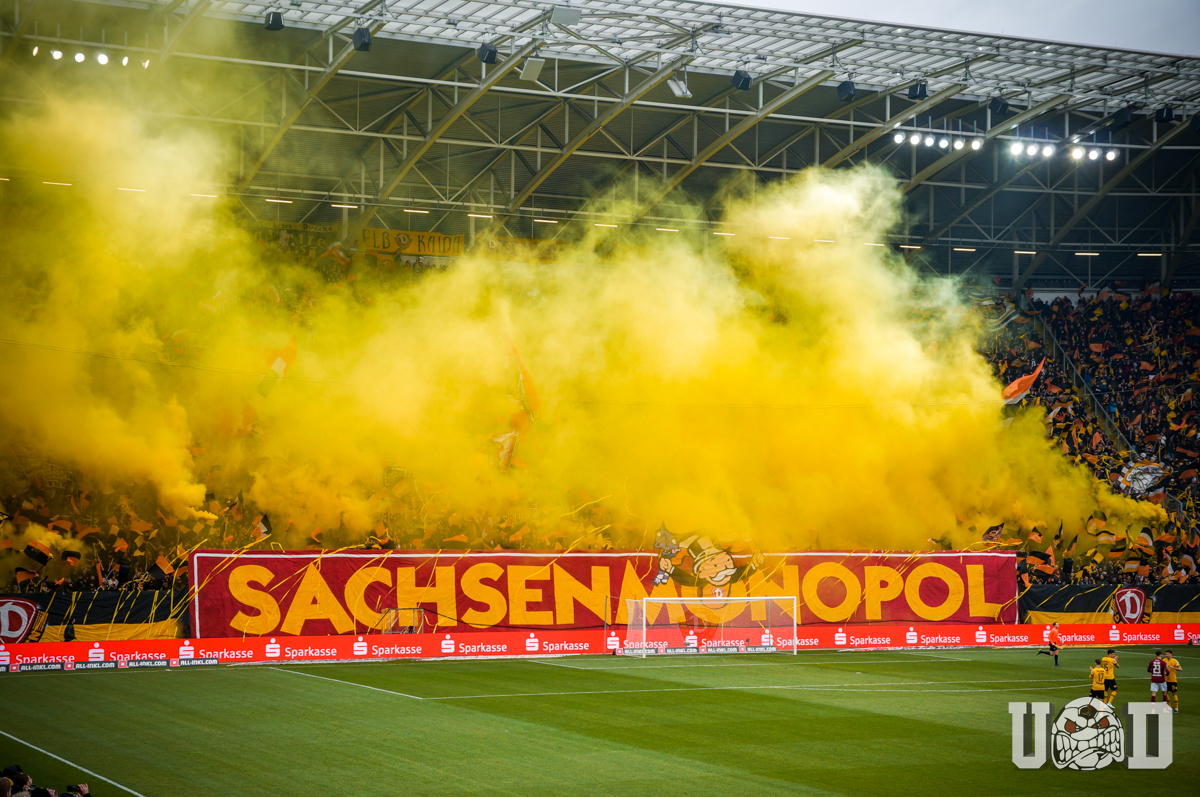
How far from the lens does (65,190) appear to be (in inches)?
1132

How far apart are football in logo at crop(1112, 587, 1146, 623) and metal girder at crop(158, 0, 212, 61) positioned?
2706cm

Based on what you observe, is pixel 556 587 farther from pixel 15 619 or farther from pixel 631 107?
pixel 631 107

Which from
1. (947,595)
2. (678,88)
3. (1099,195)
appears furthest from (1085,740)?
(1099,195)

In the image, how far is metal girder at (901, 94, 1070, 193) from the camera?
30.6 meters

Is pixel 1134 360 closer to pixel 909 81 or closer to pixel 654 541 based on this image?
pixel 909 81

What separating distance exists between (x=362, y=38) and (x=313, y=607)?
1268cm

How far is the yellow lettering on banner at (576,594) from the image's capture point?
27.6 m

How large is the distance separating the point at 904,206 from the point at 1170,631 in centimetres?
1568

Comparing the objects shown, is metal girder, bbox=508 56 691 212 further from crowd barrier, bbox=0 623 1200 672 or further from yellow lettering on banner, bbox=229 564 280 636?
yellow lettering on banner, bbox=229 564 280 636

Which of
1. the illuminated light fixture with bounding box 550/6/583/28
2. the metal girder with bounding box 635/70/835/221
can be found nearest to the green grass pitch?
the illuminated light fixture with bounding box 550/6/583/28

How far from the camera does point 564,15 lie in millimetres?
24906

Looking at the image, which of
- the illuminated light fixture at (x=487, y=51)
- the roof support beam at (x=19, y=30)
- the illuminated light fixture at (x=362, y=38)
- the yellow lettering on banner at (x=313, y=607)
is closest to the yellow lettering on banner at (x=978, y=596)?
the yellow lettering on banner at (x=313, y=607)

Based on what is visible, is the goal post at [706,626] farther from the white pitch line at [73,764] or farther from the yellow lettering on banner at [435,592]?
the white pitch line at [73,764]

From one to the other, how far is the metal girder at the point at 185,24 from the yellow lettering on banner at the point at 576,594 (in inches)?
577
